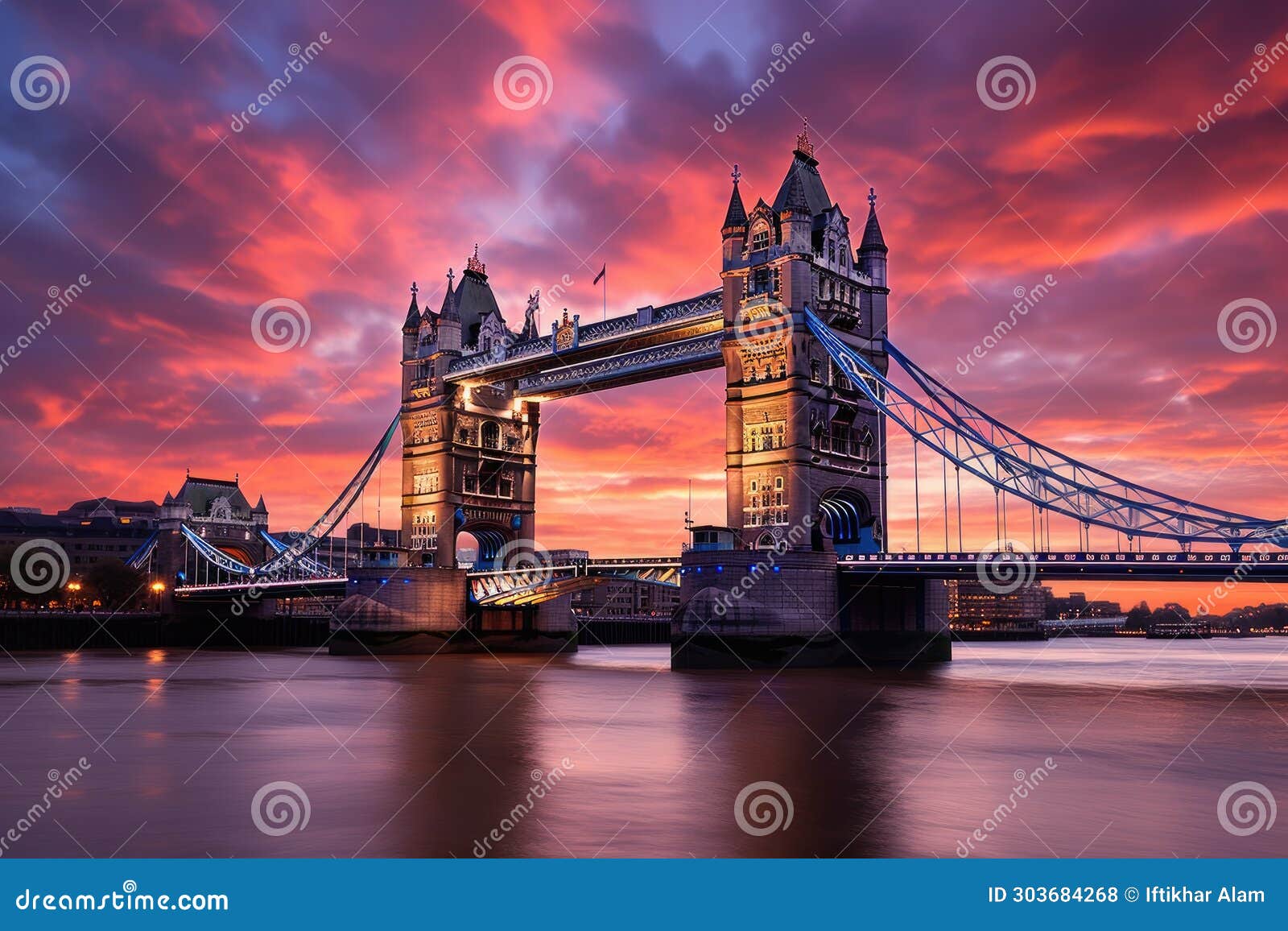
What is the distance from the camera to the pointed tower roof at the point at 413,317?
71.4 meters

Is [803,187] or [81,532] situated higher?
[803,187]

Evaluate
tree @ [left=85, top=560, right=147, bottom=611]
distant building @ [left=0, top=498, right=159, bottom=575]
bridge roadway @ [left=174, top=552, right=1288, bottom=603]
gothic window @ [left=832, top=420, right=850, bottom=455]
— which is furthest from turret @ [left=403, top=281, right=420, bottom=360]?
distant building @ [left=0, top=498, right=159, bottom=575]

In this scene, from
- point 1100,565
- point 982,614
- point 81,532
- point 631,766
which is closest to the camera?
point 631,766

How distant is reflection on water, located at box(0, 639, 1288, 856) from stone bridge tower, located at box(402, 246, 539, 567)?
97.6 ft

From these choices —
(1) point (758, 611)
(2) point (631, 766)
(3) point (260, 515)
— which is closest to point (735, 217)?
(1) point (758, 611)

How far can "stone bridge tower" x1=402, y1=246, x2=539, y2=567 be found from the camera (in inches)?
2635

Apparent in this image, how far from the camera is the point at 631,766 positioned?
18375 millimetres

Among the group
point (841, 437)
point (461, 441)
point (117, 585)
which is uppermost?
point (461, 441)

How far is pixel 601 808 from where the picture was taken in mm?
14359

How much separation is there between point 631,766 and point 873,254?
131 feet

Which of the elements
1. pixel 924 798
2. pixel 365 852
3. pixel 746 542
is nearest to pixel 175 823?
pixel 365 852

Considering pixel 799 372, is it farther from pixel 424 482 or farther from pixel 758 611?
pixel 424 482

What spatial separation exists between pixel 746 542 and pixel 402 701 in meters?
21.6

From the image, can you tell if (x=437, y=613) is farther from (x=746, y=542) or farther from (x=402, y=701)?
(x=402, y=701)
